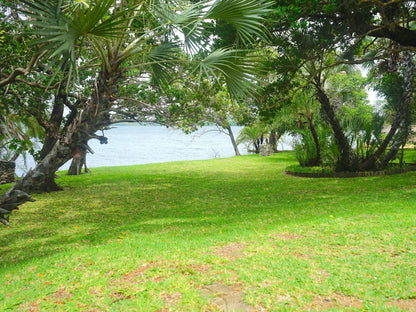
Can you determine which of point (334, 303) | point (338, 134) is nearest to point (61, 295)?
Result: point (334, 303)

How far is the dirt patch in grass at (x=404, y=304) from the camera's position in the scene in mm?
2863

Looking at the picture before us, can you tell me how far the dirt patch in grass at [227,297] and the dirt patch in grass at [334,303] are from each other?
1.73 ft

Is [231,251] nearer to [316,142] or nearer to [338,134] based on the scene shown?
[338,134]

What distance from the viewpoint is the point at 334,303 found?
299cm

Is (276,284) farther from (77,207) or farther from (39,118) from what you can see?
(39,118)

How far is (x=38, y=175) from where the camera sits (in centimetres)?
529

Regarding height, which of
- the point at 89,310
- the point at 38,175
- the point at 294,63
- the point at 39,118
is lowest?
the point at 89,310

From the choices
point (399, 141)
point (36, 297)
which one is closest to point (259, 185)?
point (399, 141)

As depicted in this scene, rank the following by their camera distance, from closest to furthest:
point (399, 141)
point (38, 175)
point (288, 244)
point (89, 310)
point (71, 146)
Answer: point (89, 310)
point (288, 244)
point (38, 175)
point (71, 146)
point (399, 141)

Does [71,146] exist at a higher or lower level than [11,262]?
higher

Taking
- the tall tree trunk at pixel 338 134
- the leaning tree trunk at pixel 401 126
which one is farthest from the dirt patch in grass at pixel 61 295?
the leaning tree trunk at pixel 401 126

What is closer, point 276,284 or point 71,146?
point 276,284

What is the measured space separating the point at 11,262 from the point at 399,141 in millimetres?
10899

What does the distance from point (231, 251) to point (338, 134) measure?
781 centimetres
